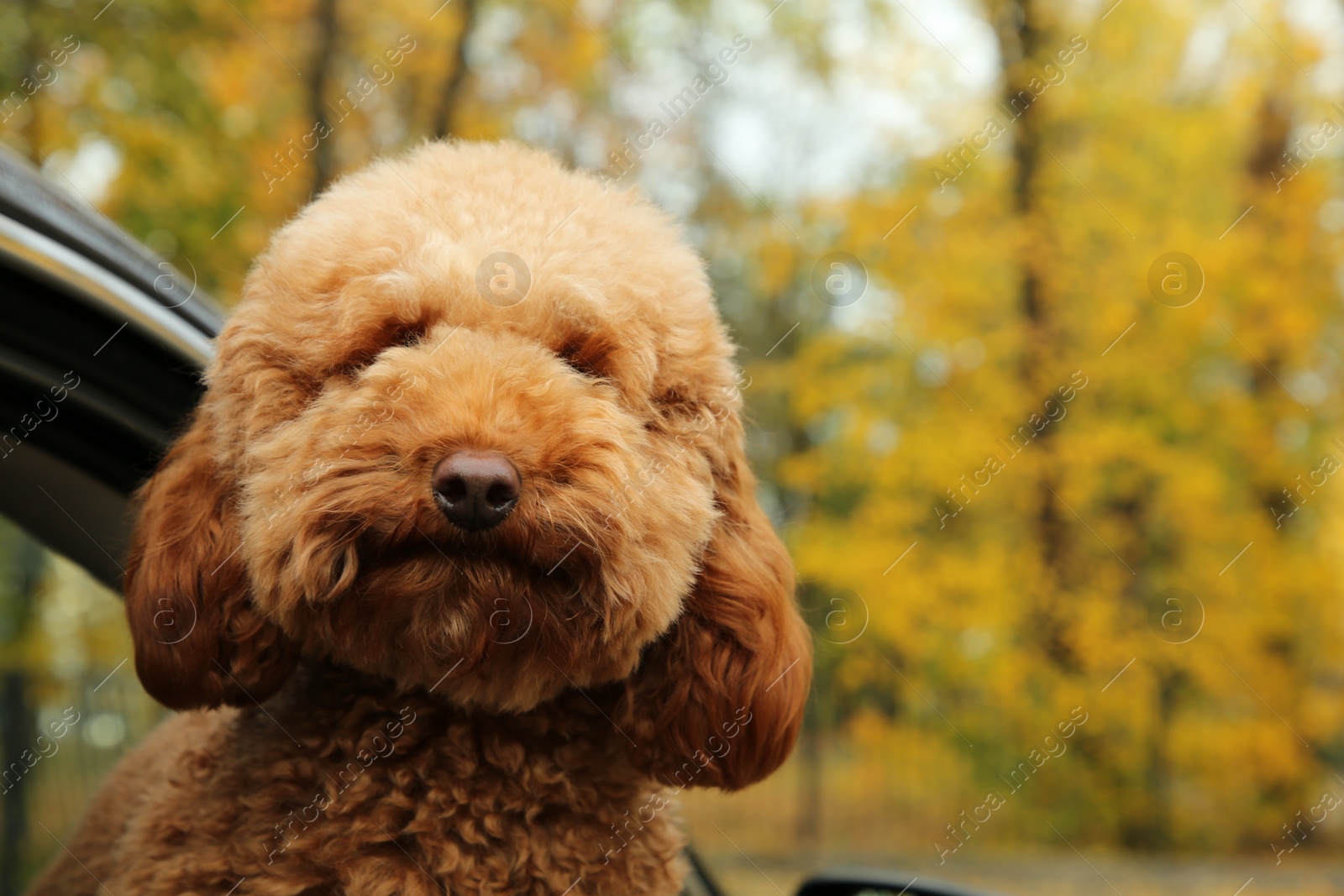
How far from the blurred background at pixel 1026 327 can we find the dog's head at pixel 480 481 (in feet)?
17.8

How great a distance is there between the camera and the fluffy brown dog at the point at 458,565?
1.36 metres

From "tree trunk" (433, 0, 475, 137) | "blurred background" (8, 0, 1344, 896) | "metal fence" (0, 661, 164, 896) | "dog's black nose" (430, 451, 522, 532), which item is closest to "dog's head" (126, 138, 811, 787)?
"dog's black nose" (430, 451, 522, 532)

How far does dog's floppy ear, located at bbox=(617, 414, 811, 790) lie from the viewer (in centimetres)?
162

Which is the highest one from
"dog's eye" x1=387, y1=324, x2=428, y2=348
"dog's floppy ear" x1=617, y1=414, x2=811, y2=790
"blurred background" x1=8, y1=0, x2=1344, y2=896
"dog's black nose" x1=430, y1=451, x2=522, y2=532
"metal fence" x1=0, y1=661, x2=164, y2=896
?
"dog's eye" x1=387, y1=324, x2=428, y2=348

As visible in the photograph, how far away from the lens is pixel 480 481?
1.28m

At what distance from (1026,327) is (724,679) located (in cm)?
725

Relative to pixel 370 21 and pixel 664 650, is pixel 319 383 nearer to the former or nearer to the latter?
pixel 664 650

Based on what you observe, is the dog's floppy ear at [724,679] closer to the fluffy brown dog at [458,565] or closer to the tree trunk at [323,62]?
the fluffy brown dog at [458,565]

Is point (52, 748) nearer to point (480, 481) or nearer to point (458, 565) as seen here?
point (458, 565)

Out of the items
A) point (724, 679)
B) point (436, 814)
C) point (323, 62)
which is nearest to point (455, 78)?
point (323, 62)

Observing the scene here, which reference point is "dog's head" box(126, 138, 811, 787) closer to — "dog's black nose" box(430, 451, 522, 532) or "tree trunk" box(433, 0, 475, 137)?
"dog's black nose" box(430, 451, 522, 532)

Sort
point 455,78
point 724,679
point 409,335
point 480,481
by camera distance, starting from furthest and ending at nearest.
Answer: point 455,78 → point 724,679 → point 409,335 → point 480,481

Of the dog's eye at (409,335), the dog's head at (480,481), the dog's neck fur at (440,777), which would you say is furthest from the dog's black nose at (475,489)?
the dog's neck fur at (440,777)

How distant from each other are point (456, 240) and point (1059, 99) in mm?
8249
